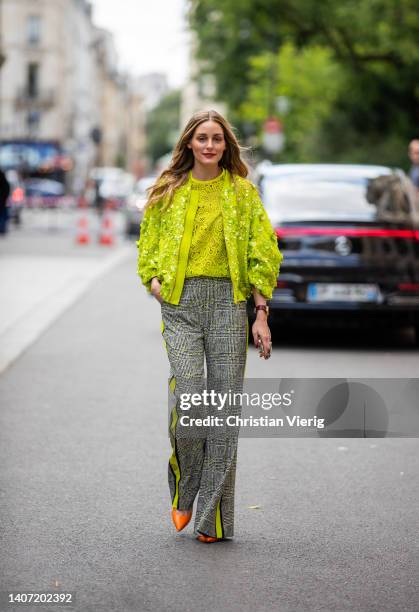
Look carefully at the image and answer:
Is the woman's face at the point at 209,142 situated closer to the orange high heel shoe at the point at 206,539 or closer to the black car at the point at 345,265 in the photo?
the orange high heel shoe at the point at 206,539

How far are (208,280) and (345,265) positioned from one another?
634cm

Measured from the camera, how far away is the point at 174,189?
5203 mm

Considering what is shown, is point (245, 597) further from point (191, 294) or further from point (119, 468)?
point (119, 468)

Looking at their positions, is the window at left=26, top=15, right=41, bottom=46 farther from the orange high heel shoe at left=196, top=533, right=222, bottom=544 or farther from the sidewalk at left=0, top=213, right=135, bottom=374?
the orange high heel shoe at left=196, top=533, right=222, bottom=544

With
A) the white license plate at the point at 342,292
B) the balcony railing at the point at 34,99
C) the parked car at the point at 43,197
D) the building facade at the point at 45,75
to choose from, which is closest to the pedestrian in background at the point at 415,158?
the white license plate at the point at 342,292

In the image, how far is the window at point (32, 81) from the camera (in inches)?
3388

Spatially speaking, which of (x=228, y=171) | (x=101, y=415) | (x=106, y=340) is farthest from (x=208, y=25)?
(x=228, y=171)

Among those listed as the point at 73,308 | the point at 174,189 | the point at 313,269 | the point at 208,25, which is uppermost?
the point at 208,25

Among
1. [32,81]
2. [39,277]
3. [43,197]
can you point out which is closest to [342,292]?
[39,277]

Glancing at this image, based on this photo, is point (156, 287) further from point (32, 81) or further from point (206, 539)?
point (32, 81)

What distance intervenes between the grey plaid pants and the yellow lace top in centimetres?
4

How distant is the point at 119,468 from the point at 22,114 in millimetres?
80474

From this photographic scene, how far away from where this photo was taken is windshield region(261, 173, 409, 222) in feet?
38.5

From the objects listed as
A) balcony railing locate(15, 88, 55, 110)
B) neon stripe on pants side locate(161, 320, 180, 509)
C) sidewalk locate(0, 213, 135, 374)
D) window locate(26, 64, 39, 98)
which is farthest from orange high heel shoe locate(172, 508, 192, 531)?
window locate(26, 64, 39, 98)
